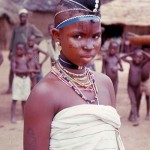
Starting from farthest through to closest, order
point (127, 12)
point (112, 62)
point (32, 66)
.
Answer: point (127, 12)
point (112, 62)
point (32, 66)

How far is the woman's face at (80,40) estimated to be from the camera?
159 cm

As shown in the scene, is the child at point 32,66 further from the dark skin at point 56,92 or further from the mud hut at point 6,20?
the mud hut at point 6,20

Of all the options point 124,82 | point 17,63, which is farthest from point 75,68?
point 124,82

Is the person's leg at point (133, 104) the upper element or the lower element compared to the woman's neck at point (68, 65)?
lower

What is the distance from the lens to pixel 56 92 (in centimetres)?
157

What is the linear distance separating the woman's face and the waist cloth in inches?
7.3

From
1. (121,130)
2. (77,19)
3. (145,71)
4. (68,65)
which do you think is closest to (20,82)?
(121,130)

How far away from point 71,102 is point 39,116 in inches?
5.0

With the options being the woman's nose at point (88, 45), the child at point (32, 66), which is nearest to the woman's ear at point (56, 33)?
the woman's nose at point (88, 45)

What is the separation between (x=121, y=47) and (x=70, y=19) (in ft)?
48.3

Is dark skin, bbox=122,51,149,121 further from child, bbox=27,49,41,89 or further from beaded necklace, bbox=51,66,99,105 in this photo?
beaded necklace, bbox=51,66,99,105

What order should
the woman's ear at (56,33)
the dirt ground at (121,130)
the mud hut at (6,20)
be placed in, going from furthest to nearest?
the mud hut at (6,20) → the dirt ground at (121,130) → the woman's ear at (56,33)

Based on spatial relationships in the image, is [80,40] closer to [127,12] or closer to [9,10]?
[127,12]

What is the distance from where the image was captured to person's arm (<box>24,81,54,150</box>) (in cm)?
154
